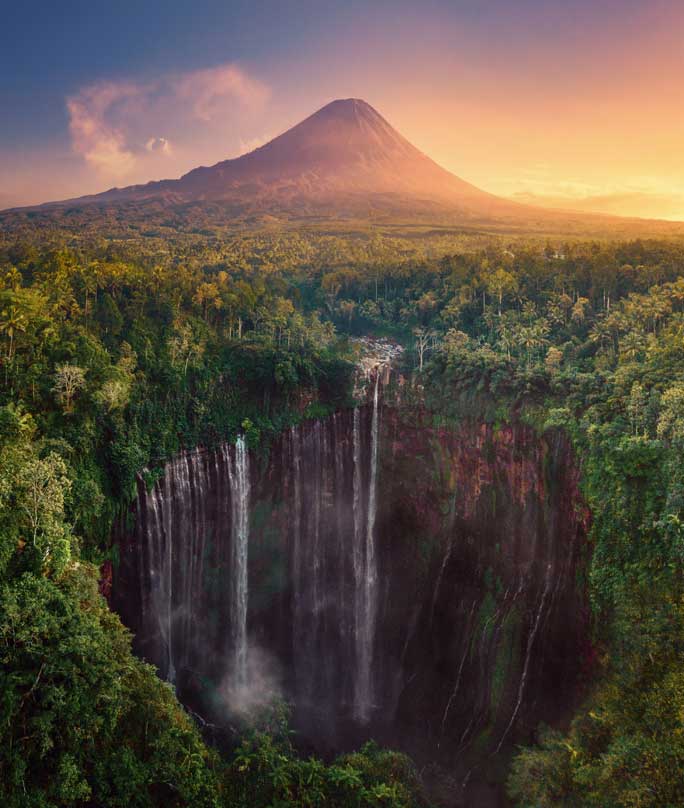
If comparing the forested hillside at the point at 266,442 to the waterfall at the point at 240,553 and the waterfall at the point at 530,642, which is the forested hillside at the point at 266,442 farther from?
the waterfall at the point at 530,642

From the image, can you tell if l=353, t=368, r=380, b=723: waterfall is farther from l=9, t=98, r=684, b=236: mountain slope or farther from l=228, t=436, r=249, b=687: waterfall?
l=9, t=98, r=684, b=236: mountain slope

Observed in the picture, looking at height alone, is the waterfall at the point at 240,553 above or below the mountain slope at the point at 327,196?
below

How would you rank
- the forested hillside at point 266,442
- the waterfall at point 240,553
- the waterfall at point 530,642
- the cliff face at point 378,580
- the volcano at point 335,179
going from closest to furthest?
the forested hillside at point 266,442
the waterfall at point 530,642
the cliff face at point 378,580
the waterfall at point 240,553
the volcano at point 335,179

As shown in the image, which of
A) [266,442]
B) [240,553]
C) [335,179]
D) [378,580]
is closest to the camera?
[240,553]

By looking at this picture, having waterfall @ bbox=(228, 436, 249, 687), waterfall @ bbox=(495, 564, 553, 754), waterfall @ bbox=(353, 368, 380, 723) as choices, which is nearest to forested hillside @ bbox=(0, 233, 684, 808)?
waterfall @ bbox=(228, 436, 249, 687)

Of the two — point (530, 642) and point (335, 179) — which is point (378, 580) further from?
point (335, 179)

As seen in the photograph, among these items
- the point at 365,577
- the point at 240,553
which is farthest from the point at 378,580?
the point at 240,553

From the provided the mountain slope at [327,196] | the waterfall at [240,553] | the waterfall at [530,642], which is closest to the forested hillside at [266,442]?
the waterfall at [240,553]
